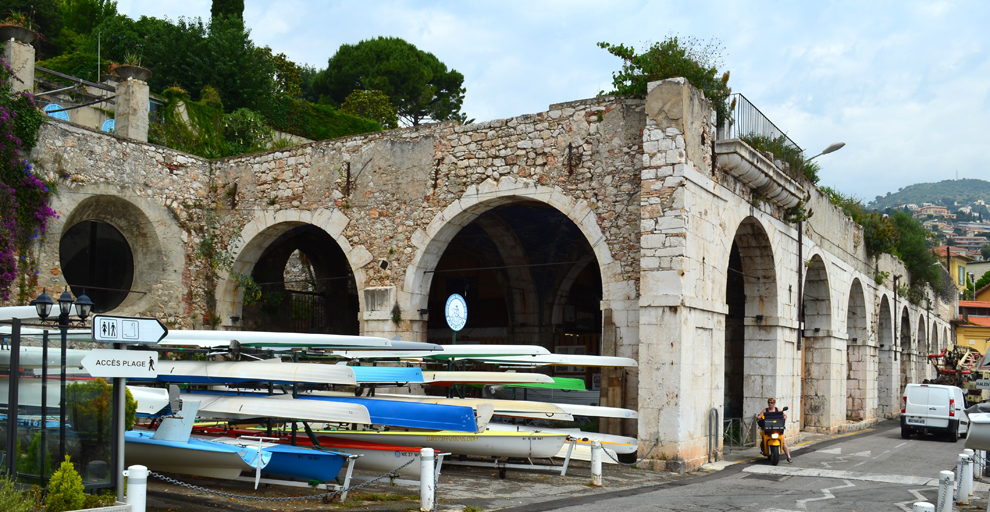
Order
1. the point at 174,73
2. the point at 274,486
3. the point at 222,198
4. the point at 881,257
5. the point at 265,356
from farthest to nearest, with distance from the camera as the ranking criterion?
the point at 174,73 < the point at 881,257 < the point at 222,198 < the point at 265,356 < the point at 274,486

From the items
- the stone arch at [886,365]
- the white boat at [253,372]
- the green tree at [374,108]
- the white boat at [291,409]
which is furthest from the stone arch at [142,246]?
the stone arch at [886,365]

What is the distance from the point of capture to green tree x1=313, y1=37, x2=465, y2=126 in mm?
39719

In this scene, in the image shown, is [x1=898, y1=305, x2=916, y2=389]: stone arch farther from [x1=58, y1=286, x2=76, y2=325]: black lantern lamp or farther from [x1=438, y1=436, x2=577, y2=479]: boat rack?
[x1=58, y1=286, x2=76, y2=325]: black lantern lamp

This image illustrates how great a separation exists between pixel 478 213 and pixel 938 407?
12.2 meters

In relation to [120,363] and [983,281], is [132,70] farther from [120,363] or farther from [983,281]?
[983,281]

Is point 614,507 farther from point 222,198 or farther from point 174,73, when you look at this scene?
point 174,73

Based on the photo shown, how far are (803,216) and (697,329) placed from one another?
5.60m

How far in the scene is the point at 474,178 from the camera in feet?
42.6

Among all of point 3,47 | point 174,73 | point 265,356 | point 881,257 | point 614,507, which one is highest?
point 174,73

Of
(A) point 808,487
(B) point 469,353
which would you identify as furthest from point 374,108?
(A) point 808,487

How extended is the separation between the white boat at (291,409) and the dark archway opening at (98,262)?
20.9ft

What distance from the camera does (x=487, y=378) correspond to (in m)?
11.1

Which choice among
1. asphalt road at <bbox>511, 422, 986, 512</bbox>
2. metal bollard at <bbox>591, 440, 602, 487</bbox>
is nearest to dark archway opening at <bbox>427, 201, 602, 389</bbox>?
asphalt road at <bbox>511, 422, 986, 512</bbox>

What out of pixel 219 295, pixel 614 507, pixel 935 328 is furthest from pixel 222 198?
pixel 935 328
